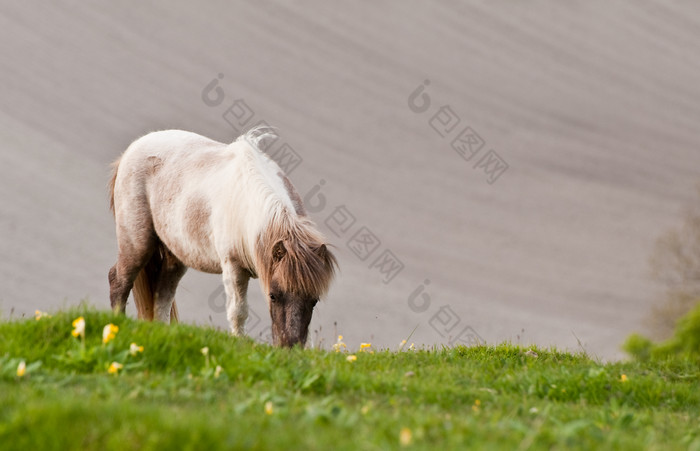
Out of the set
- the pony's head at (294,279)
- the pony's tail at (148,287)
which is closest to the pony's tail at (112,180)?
the pony's tail at (148,287)

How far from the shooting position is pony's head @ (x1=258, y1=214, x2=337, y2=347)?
25.9ft

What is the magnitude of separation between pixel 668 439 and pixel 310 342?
4308 mm

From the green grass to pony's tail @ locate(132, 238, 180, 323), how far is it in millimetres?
4749

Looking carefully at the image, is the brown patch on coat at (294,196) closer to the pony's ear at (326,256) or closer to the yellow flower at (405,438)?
the pony's ear at (326,256)

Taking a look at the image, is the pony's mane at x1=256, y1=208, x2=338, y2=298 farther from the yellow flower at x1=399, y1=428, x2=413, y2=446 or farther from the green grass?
the yellow flower at x1=399, y1=428, x2=413, y2=446

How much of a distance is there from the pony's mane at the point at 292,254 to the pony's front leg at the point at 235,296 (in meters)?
0.73

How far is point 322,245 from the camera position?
8.19 metres

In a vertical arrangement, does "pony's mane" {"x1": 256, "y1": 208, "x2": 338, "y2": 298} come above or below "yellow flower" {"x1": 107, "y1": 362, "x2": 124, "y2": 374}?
above

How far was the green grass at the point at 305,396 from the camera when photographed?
3.68 m

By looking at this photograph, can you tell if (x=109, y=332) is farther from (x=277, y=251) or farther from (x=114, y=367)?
(x=277, y=251)

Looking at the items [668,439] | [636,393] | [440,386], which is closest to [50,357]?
[440,386]

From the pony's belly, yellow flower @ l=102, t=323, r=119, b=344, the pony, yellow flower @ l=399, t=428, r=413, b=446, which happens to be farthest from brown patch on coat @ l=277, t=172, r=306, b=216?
yellow flower @ l=399, t=428, r=413, b=446

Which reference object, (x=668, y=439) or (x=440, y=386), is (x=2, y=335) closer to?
(x=440, y=386)

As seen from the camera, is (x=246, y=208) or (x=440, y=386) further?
(x=246, y=208)
